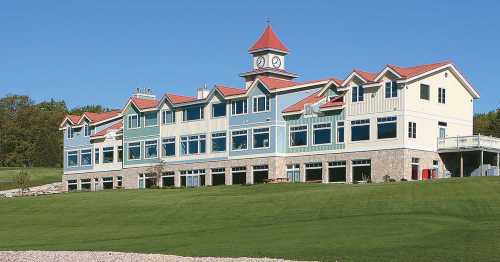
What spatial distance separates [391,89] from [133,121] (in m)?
27.1

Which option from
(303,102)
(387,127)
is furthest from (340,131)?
(303,102)

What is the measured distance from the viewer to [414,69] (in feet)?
212

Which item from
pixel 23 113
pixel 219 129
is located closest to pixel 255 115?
pixel 219 129

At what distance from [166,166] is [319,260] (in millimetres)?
50537

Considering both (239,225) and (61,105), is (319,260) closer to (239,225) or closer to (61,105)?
(239,225)

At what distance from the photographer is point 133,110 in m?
81.4

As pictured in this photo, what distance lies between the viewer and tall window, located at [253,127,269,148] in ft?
230

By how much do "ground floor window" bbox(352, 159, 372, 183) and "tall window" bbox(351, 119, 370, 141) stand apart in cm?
163

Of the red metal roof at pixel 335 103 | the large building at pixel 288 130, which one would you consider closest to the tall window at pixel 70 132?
the large building at pixel 288 130

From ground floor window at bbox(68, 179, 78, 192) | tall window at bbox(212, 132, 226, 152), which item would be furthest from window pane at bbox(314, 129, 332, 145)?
ground floor window at bbox(68, 179, 78, 192)

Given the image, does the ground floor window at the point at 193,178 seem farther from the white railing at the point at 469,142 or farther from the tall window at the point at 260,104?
the white railing at the point at 469,142

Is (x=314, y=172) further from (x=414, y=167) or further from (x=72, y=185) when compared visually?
(x=72, y=185)

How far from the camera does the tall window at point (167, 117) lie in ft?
254

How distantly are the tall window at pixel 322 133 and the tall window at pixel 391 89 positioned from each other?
213 inches
